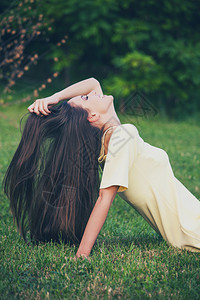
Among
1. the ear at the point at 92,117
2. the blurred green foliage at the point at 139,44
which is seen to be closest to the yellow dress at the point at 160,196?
the ear at the point at 92,117

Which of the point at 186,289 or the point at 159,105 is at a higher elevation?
the point at 186,289

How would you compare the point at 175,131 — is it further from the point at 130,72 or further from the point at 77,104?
the point at 77,104

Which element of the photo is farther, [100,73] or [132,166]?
[100,73]

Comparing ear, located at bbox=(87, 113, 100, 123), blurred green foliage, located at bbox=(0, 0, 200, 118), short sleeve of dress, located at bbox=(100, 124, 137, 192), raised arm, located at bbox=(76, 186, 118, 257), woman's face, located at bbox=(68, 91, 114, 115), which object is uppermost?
woman's face, located at bbox=(68, 91, 114, 115)

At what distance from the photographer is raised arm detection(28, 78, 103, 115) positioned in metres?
2.79

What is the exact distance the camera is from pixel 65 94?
300 cm

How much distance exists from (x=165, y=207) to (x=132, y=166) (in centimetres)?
40

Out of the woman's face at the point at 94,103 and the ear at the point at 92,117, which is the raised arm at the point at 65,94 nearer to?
the woman's face at the point at 94,103

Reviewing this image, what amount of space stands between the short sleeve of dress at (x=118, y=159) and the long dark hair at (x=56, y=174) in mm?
256

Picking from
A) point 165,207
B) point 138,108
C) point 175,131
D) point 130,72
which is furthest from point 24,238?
point 130,72

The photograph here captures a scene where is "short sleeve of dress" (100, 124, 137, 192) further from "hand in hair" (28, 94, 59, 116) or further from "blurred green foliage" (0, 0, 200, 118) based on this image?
"blurred green foliage" (0, 0, 200, 118)

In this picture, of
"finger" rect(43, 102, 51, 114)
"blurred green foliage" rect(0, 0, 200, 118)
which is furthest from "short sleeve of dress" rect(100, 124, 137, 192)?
"blurred green foliage" rect(0, 0, 200, 118)

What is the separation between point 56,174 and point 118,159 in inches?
22.2

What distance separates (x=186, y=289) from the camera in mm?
2398
